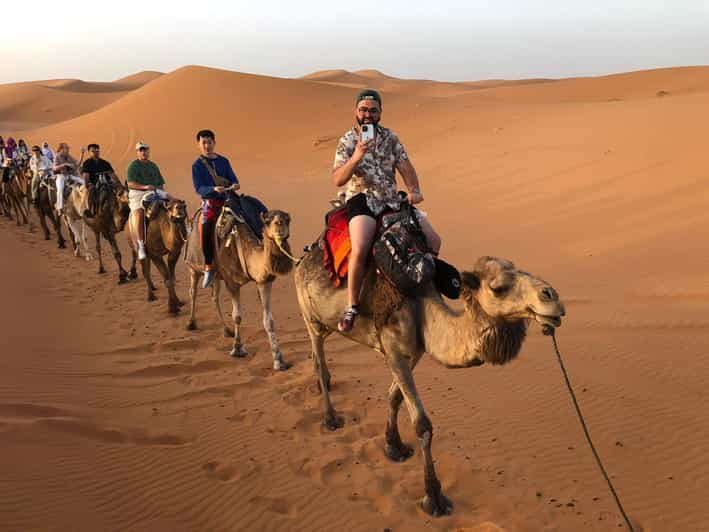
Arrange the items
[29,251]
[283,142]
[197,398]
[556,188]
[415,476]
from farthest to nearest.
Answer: [283,142] → [556,188] → [29,251] → [197,398] → [415,476]

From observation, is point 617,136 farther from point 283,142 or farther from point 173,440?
point 283,142

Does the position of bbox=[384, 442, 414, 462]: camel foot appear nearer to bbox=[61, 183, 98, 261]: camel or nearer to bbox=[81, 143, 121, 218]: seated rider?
bbox=[81, 143, 121, 218]: seated rider

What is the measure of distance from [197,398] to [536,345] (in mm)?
4669

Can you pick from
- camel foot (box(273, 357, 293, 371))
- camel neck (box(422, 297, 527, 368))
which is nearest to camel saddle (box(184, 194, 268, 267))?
camel foot (box(273, 357, 293, 371))

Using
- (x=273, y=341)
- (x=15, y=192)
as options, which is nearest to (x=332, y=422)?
(x=273, y=341)

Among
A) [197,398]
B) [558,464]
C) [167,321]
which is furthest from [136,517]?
[167,321]

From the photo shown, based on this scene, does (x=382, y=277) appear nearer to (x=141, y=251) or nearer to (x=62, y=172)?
(x=141, y=251)

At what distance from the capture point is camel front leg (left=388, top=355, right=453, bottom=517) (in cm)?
408

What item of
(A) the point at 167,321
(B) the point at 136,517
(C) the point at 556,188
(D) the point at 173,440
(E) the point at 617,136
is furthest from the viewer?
(E) the point at 617,136

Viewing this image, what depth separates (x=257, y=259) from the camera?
6.46 m

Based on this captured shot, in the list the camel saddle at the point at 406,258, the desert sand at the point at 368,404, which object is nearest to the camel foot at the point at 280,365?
the desert sand at the point at 368,404

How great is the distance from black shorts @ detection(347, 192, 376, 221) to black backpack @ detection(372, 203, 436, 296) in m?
0.16

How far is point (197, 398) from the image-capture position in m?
6.09

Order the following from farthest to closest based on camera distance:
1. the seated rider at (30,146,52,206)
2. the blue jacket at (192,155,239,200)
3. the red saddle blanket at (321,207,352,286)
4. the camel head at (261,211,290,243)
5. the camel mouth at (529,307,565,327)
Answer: the seated rider at (30,146,52,206) → the blue jacket at (192,155,239,200) → the camel head at (261,211,290,243) → the red saddle blanket at (321,207,352,286) → the camel mouth at (529,307,565,327)
